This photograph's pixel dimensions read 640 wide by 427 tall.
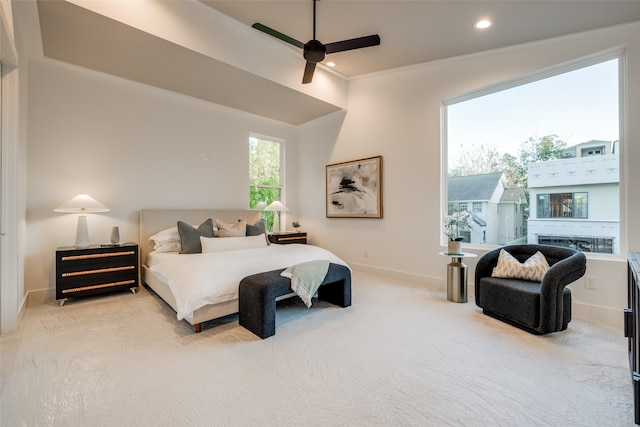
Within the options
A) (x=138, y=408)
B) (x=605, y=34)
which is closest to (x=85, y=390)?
(x=138, y=408)

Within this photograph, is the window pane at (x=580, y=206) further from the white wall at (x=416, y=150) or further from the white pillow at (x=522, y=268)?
the white pillow at (x=522, y=268)

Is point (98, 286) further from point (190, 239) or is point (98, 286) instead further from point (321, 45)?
point (321, 45)

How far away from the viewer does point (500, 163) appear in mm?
3762

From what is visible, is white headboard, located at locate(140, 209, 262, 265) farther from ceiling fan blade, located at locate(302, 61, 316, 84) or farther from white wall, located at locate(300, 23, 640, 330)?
ceiling fan blade, located at locate(302, 61, 316, 84)

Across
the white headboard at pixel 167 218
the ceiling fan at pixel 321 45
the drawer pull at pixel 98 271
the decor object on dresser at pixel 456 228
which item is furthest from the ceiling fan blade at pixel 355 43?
the drawer pull at pixel 98 271

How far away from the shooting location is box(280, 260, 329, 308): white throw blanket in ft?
8.96

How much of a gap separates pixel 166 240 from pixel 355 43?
357 centimetres

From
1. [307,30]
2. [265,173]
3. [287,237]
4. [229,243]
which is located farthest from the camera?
[265,173]

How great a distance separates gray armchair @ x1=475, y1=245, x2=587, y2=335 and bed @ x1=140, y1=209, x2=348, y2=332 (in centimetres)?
176

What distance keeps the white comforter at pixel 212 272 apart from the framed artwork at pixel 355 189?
1.91 m

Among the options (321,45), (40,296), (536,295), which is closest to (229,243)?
(40,296)

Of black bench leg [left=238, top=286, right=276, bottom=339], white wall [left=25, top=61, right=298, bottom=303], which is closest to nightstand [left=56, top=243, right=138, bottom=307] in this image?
white wall [left=25, top=61, right=298, bottom=303]

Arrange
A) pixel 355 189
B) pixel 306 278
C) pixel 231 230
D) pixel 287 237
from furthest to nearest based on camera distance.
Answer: pixel 287 237 → pixel 355 189 → pixel 231 230 → pixel 306 278

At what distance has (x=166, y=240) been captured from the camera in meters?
4.05
